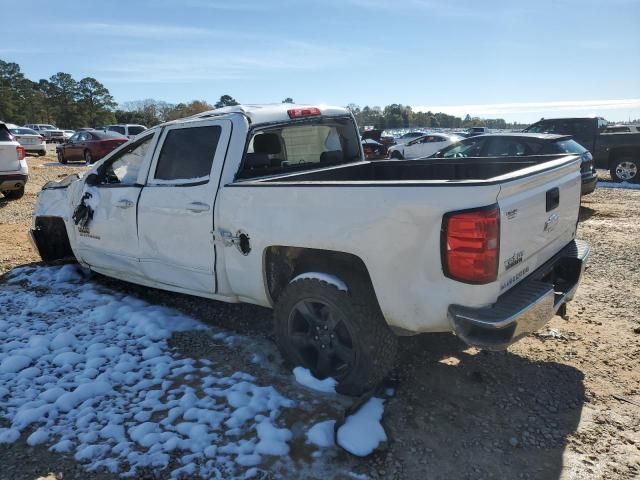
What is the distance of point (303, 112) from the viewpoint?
4.49 metres

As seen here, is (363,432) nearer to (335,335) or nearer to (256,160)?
(335,335)

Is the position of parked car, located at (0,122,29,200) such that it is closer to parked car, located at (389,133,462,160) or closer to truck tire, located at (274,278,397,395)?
truck tire, located at (274,278,397,395)

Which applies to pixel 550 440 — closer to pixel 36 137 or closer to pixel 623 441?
pixel 623 441

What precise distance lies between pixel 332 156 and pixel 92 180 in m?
2.43

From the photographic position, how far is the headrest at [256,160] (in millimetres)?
3938

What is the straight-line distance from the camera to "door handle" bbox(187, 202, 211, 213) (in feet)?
12.3

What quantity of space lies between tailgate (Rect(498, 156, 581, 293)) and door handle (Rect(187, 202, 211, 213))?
2154 millimetres

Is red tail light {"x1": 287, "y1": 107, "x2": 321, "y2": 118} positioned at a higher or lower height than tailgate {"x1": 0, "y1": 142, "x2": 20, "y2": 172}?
higher

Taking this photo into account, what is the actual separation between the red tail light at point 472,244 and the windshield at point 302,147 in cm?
190

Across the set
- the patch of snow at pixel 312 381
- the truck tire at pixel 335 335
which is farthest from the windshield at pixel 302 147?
the patch of snow at pixel 312 381

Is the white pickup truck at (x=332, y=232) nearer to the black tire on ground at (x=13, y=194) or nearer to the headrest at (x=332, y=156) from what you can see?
the headrest at (x=332, y=156)

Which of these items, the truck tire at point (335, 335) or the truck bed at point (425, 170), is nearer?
the truck tire at point (335, 335)

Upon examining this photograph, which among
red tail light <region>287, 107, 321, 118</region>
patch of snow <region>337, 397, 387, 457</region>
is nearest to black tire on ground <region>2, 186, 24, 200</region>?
red tail light <region>287, 107, 321, 118</region>

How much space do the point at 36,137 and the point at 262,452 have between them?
90.8 ft
